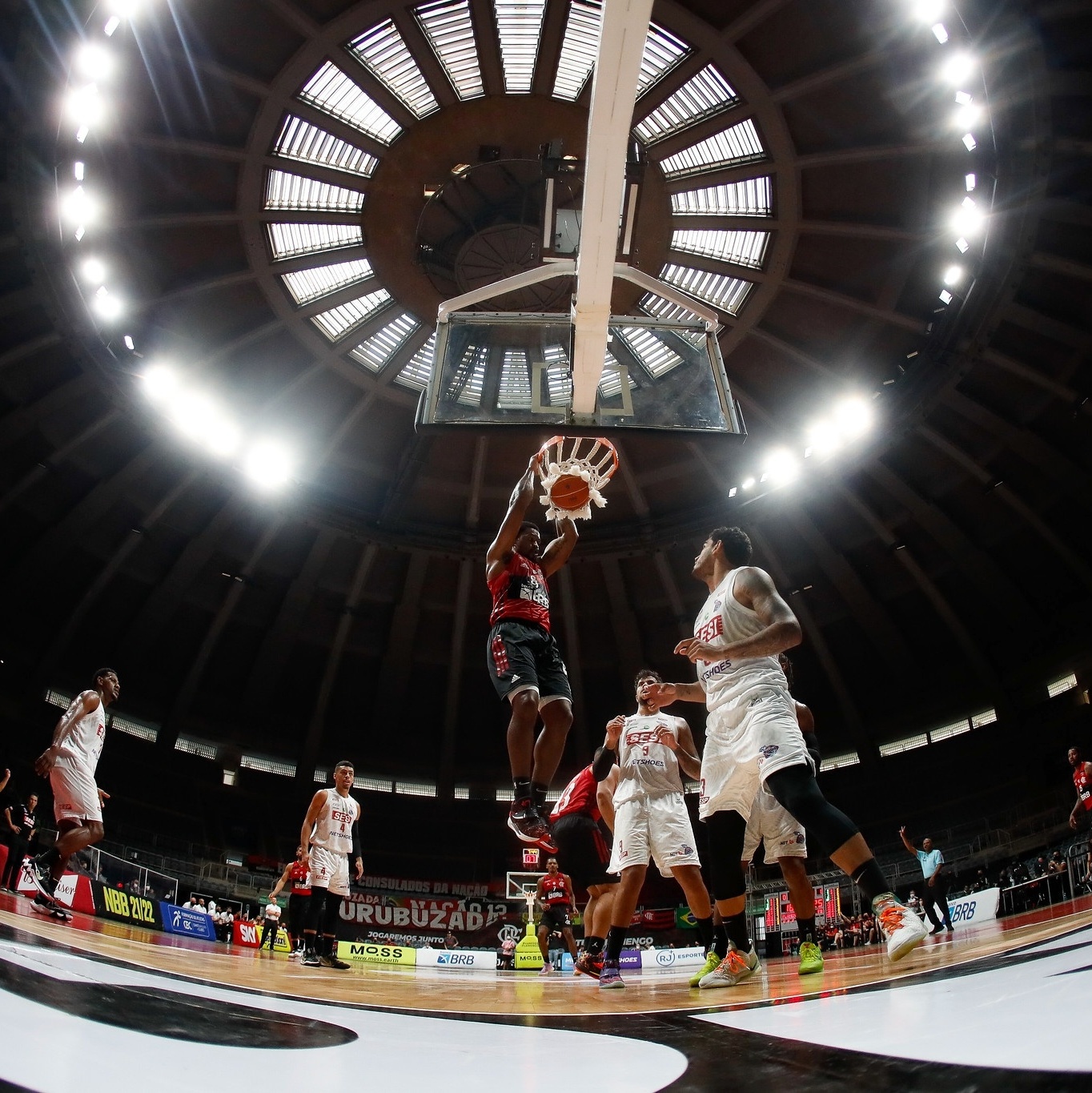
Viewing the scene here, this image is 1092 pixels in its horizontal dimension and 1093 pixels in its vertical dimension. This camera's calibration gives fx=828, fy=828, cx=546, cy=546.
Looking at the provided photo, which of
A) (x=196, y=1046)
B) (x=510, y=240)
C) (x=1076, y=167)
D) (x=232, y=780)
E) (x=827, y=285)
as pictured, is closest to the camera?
(x=196, y=1046)

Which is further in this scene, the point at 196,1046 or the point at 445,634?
the point at 445,634

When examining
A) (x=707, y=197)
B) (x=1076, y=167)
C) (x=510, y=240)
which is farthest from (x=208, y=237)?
(x=1076, y=167)

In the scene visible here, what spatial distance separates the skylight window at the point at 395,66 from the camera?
49.5 feet

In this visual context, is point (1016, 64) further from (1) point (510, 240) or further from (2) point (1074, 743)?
(2) point (1074, 743)

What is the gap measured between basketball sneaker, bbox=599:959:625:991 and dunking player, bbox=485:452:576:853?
0.90m

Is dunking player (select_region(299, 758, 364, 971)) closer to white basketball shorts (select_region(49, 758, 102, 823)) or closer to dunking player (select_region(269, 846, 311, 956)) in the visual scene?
dunking player (select_region(269, 846, 311, 956))

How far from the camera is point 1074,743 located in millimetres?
22500

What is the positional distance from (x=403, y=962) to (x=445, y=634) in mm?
9740

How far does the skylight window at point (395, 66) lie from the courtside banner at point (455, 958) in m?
19.7

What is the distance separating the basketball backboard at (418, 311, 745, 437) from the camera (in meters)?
9.02

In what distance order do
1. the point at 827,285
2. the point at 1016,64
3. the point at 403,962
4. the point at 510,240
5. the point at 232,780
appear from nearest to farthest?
the point at 1016,64
the point at 510,240
the point at 827,285
the point at 403,962
the point at 232,780

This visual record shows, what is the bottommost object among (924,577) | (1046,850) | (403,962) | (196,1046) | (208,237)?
(196,1046)

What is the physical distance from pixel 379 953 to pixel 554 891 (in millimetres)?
11551

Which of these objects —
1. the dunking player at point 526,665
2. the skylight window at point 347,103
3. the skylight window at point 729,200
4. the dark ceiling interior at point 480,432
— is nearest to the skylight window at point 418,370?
the dark ceiling interior at point 480,432
